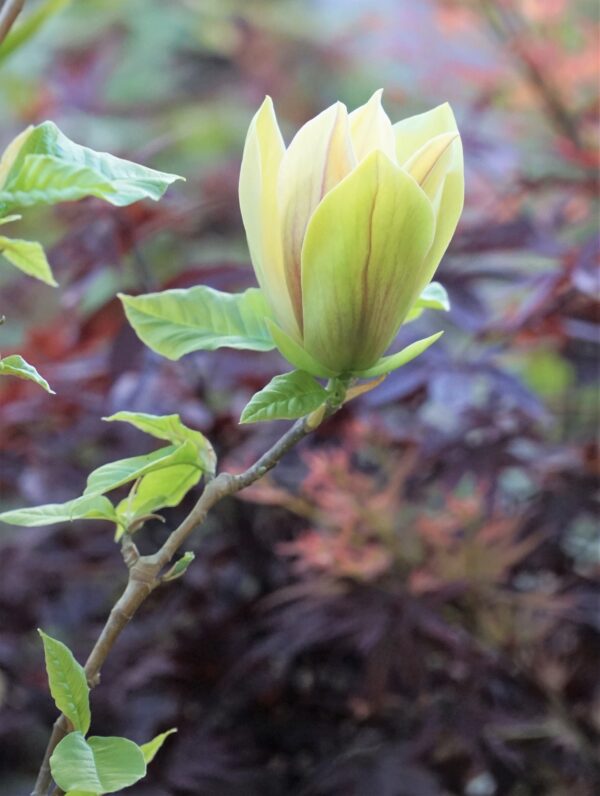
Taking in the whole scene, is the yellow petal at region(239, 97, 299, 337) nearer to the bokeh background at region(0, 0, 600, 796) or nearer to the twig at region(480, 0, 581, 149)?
the bokeh background at region(0, 0, 600, 796)

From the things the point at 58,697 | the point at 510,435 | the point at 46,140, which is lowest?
the point at 510,435

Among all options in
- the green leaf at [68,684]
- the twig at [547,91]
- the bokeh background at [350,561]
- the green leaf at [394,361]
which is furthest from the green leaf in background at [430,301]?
the twig at [547,91]

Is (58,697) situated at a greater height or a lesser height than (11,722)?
greater

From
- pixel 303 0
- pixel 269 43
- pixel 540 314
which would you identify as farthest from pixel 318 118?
pixel 303 0

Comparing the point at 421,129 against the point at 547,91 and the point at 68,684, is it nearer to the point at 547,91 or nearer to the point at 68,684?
the point at 68,684

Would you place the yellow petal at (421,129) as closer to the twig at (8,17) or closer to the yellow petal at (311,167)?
the yellow petal at (311,167)

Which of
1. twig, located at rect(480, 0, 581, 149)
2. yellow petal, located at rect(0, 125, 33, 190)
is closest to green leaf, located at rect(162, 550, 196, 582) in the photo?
yellow petal, located at rect(0, 125, 33, 190)

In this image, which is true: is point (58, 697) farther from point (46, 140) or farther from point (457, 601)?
point (457, 601)
